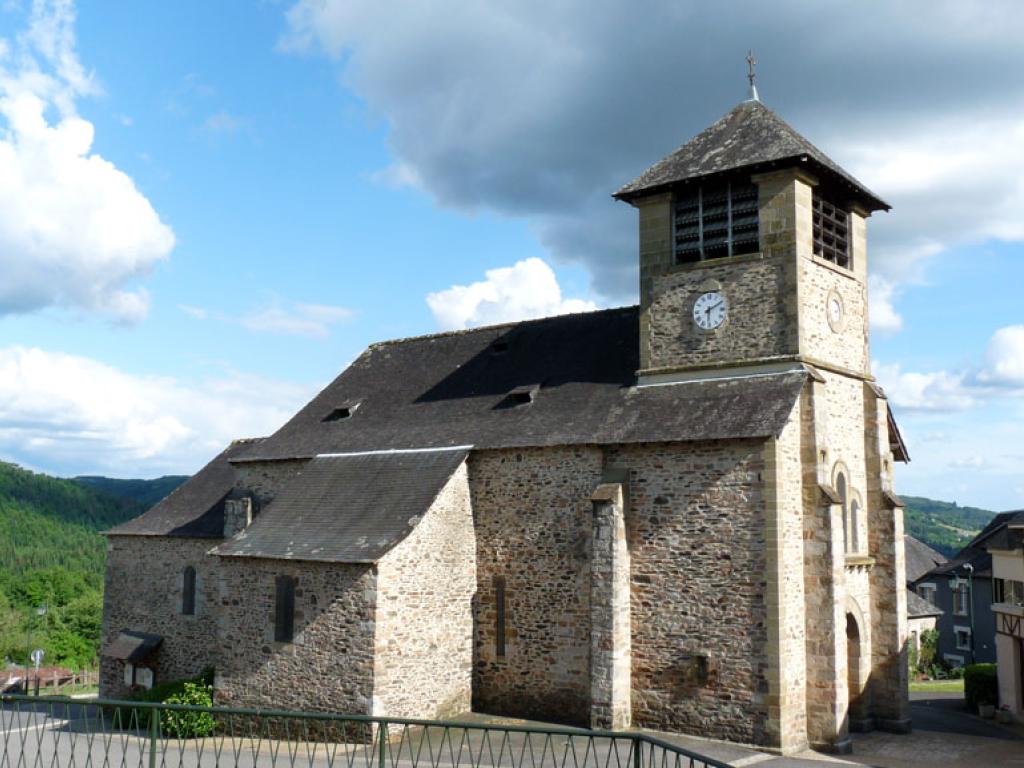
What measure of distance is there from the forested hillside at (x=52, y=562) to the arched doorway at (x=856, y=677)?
1449 inches

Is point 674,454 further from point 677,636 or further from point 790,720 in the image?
point 790,720

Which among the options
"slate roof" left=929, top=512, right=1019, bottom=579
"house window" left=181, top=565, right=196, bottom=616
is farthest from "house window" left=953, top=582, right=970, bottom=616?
"house window" left=181, top=565, right=196, bottom=616

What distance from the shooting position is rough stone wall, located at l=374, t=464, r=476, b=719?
57.6 feet

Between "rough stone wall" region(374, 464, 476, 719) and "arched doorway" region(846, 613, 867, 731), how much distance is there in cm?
760

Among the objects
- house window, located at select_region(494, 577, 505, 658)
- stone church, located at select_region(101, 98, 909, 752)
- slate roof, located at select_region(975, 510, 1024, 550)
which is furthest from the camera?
slate roof, located at select_region(975, 510, 1024, 550)

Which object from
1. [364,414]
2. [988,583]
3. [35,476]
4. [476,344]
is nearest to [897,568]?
[476,344]

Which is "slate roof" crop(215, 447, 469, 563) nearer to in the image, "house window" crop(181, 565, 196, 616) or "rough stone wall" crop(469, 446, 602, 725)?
"rough stone wall" crop(469, 446, 602, 725)

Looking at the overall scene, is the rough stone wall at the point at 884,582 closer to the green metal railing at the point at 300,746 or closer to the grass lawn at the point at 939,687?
the green metal railing at the point at 300,746

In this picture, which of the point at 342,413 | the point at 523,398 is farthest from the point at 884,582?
the point at 342,413

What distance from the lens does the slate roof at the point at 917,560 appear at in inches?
1714

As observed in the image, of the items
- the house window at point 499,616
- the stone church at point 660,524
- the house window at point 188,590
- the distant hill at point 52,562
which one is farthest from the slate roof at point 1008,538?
the distant hill at point 52,562

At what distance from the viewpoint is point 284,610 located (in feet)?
62.1

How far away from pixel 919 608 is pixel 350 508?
95.9 feet

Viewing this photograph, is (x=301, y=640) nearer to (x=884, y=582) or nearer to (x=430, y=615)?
(x=430, y=615)
